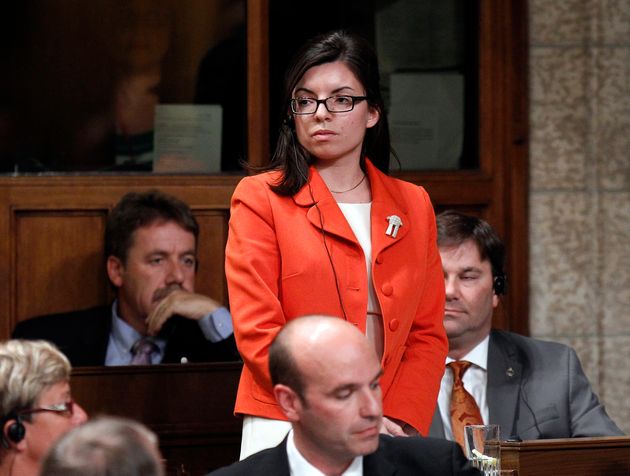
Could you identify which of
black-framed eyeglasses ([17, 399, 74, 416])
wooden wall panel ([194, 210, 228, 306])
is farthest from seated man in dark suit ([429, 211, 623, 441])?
black-framed eyeglasses ([17, 399, 74, 416])

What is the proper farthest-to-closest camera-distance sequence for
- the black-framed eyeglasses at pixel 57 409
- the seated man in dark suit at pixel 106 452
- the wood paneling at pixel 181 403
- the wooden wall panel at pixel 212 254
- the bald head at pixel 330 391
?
the wooden wall panel at pixel 212 254 → the wood paneling at pixel 181 403 → the black-framed eyeglasses at pixel 57 409 → the bald head at pixel 330 391 → the seated man in dark suit at pixel 106 452

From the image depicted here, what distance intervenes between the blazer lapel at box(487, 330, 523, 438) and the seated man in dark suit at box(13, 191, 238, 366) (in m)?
1.16

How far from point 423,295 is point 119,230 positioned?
5.88 ft

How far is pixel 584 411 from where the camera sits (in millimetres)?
4672

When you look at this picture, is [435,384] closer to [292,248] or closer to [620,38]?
[292,248]

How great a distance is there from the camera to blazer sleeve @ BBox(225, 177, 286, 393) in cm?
376

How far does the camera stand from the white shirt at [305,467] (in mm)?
3246

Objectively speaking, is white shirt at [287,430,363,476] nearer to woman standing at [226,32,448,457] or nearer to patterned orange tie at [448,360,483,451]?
woman standing at [226,32,448,457]

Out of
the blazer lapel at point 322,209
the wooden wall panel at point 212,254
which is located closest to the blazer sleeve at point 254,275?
the blazer lapel at point 322,209

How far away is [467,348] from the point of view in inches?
191

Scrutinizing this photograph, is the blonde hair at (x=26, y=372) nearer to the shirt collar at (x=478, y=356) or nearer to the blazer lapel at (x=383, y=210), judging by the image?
the blazer lapel at (x=383, y=210)

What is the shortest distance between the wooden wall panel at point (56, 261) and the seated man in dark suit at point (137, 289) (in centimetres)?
23

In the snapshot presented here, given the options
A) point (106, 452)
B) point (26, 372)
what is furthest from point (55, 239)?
point (106, 452)

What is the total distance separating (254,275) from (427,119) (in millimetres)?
2444
